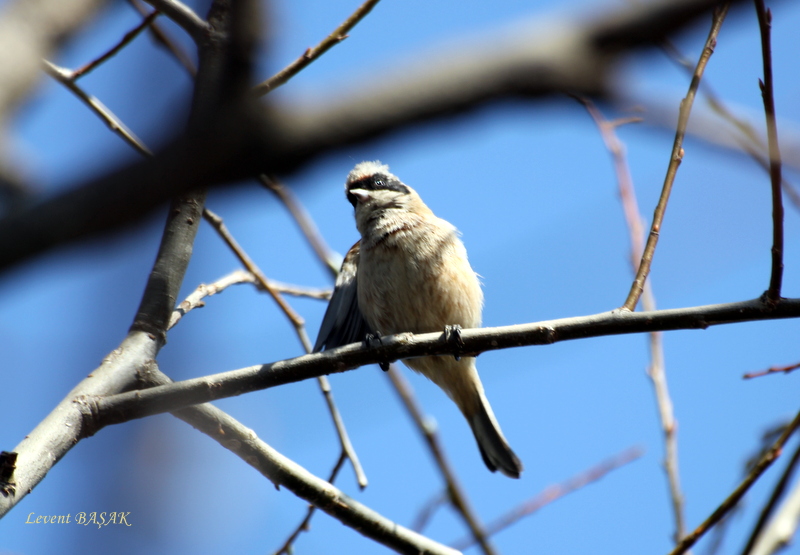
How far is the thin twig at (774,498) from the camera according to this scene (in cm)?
176

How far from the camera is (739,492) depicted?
207cm

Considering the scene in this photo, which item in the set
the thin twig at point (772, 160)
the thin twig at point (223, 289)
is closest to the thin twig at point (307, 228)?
the thin twig at point (223, 289)

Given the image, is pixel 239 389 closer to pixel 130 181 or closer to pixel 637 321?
pixel 637 321

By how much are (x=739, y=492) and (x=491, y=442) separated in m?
3.51

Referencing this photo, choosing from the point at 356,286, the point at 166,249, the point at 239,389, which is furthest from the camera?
the point at 356,286

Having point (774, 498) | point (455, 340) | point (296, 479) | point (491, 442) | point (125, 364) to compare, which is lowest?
point (774, 498)

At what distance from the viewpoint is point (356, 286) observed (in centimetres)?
544

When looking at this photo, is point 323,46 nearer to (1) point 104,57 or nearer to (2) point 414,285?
(1) point 104,57

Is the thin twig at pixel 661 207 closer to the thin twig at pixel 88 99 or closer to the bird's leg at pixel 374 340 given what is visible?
the bird's leg at pixel 374 340

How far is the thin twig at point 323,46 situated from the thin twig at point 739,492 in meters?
2.42

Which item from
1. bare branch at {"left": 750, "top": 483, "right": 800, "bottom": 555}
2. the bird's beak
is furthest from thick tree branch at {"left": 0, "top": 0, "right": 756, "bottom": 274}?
the bird's beak

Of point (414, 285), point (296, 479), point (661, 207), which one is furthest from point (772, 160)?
point (414, 285)

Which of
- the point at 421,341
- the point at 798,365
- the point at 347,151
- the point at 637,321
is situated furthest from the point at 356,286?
the point at 347,151

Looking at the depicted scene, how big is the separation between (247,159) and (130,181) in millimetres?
168
